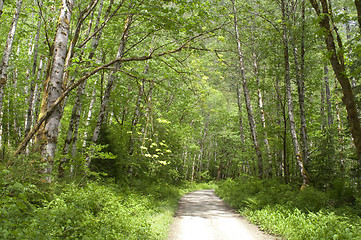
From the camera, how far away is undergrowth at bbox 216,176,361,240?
5805mm

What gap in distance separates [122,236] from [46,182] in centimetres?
220

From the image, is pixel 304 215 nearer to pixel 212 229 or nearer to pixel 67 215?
pixel 212 229

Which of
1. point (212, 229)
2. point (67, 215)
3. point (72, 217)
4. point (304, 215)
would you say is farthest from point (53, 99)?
point (304, 215)

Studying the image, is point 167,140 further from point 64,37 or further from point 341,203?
point 64,37

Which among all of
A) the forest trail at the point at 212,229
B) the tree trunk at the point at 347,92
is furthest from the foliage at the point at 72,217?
the tree trunk at the point at 347,92

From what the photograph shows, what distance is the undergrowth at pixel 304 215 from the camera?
229 inches

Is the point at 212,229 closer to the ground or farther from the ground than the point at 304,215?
closer to the ground

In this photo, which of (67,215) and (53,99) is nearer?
(67,215)

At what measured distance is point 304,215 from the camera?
7500mm

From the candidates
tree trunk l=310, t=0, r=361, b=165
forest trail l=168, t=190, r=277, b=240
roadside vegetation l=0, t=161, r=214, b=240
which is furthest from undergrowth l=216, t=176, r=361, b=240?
roadside vegetation l=0, t=161, r=214, b=240

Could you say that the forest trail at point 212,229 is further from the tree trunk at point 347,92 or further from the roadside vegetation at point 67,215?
the tree trunk at point 347,92

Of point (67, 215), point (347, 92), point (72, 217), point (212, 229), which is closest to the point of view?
point (67, 215)

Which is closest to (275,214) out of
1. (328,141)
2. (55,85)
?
(328,141)

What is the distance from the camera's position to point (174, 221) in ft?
28.2
